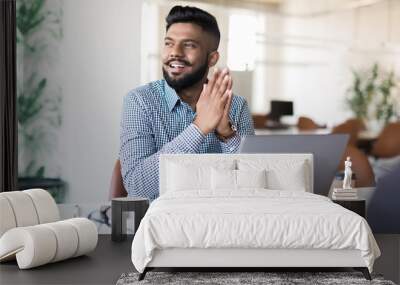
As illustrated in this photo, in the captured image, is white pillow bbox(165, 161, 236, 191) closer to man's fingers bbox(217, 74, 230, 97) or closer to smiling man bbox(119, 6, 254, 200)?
smiling man bbox(119, 6, 254, 200)

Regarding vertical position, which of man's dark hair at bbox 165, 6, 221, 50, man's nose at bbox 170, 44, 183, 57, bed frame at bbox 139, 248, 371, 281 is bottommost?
bed frame at bbox 139, 248, 371, 281

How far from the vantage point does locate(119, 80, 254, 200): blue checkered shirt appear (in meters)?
6.83

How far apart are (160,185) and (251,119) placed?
4.17 feet

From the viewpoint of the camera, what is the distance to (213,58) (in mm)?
7289

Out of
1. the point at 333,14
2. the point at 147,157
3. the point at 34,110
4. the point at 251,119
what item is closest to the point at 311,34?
the point at 333,14

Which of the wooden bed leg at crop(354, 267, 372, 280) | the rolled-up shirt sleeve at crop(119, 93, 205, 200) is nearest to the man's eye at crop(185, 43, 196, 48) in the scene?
the rolled-up shirt sleeve at crop(119, 93, 205, 200)

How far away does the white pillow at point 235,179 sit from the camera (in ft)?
20.1

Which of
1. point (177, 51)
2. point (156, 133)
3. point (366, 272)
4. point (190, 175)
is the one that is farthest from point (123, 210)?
point (366, 272)

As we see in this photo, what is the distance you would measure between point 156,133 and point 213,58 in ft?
3.10

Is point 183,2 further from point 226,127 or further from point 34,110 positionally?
point 34,110

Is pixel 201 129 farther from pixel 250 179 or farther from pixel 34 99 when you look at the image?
pixel 34 99

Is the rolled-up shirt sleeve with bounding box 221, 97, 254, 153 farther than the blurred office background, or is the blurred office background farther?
the blurred office background

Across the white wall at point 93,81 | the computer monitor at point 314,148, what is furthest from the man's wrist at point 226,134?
the white wall at point 93,81

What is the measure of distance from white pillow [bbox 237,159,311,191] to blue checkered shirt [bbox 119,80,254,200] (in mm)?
514
